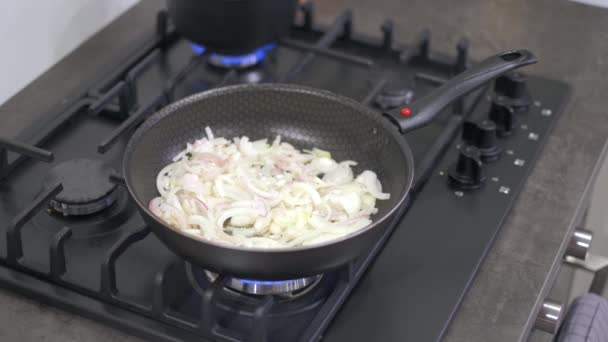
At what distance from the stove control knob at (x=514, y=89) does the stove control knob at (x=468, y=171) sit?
15cm

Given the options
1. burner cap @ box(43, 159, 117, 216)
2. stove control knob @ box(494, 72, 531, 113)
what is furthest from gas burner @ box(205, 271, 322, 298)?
stove control knob @ box(494, 72, 531, 113)

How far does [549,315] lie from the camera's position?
40.1 inches

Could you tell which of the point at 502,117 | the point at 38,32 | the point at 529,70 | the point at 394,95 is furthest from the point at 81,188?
the point at 529,70

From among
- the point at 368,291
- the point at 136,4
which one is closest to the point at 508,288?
the point at 368,291

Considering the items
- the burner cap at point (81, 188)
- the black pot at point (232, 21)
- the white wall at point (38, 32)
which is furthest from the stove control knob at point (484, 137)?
the white wall at point (38, 32)

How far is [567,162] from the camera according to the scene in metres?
1.16

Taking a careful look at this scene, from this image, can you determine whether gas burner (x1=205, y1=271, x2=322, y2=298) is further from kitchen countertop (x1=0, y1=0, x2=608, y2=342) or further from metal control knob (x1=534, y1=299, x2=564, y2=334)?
metal control knob (x1=534, y1=299, x2=564, y2=334)

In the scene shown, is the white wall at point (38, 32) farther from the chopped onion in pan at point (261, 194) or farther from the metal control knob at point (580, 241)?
the metal control knob at point (580, 241)

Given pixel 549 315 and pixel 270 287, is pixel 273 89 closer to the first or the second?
pixel 270 287

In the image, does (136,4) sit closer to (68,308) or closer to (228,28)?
(228,28)

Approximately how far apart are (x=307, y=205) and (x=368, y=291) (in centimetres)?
11

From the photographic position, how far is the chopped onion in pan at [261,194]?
933mm

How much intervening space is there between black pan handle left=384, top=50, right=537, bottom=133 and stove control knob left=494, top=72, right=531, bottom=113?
127 mm

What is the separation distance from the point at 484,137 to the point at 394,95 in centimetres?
15
